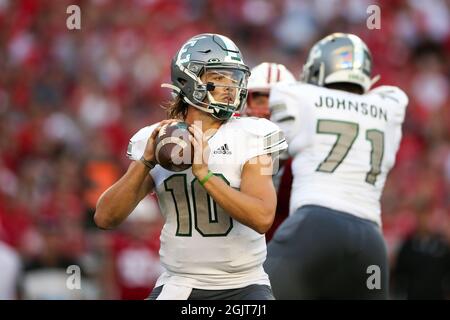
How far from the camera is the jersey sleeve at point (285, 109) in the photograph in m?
6.08

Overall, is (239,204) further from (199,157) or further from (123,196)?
(123,196)

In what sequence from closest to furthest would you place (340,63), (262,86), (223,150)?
1. (223,150)
2. (340,63)
3. (262,86)

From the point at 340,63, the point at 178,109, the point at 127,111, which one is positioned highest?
Answer: the point at 127,111

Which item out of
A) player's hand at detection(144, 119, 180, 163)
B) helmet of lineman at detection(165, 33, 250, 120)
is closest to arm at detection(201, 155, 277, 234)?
player's hand at detection(144, 119, 180, 163)

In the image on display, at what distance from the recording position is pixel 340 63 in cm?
627

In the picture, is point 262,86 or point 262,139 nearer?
point 262,139

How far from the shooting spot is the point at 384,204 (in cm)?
1173

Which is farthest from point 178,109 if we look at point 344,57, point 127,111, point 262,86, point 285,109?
point 127,111

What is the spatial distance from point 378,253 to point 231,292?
56.8 inches

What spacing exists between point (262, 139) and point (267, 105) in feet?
5.51

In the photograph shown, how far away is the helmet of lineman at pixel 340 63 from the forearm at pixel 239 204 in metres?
1.83

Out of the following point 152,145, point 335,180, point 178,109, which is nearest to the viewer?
point 152,145

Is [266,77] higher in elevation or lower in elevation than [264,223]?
higher
